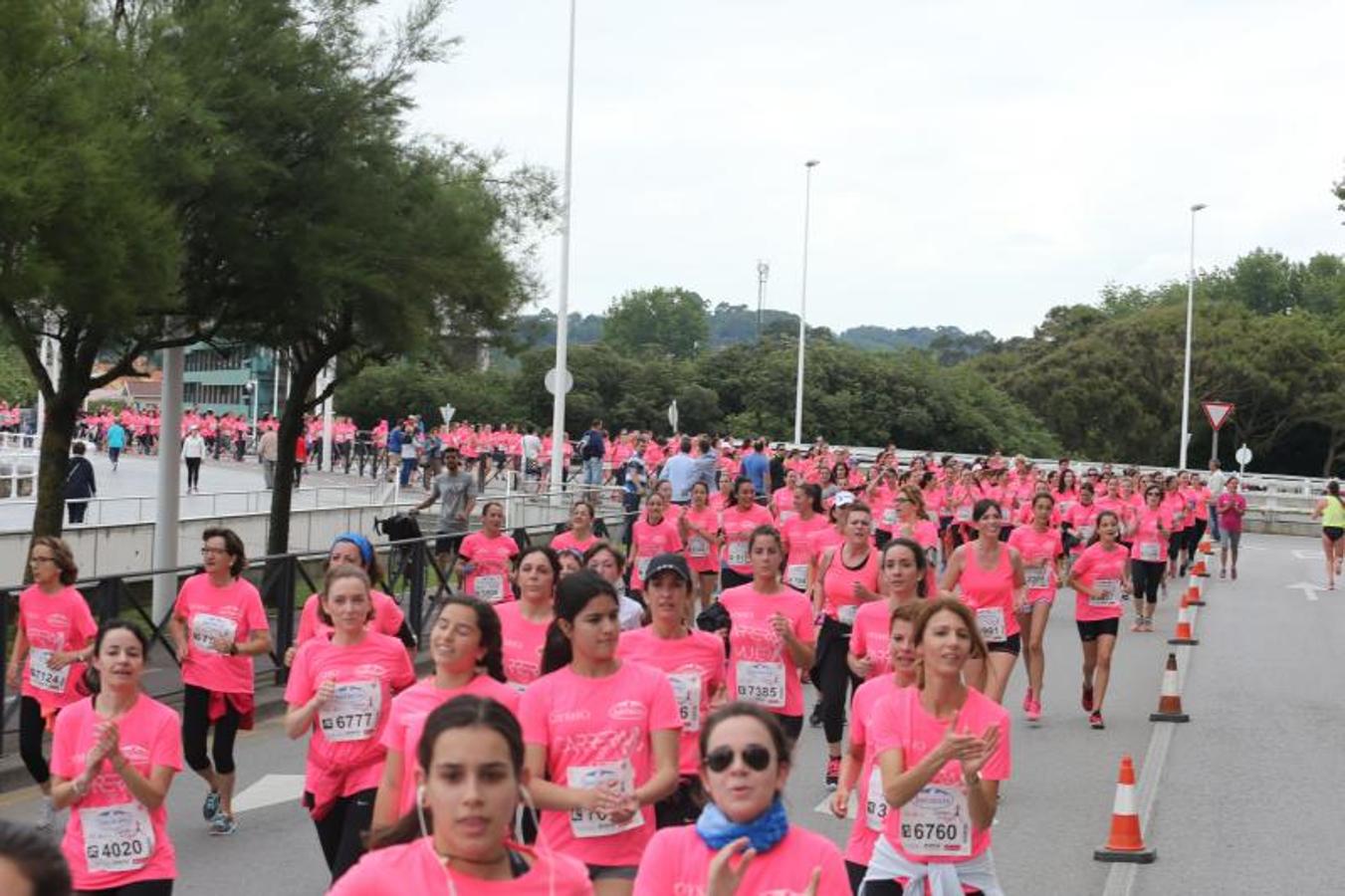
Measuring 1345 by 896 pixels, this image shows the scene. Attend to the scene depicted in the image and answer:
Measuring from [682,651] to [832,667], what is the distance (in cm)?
456

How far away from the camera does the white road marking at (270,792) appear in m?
11.6

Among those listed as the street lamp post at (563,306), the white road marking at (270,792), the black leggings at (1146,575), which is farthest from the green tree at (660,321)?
the white road marking at (270,792)

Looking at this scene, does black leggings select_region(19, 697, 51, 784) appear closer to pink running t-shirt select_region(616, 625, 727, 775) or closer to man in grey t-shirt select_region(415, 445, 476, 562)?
pink running t-shirt select_region(616, 625, 727, 775)

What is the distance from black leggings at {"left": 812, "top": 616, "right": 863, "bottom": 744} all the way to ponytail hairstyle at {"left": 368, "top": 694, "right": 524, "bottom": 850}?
808 centimetres

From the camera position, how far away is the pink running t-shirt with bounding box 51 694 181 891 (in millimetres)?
6414

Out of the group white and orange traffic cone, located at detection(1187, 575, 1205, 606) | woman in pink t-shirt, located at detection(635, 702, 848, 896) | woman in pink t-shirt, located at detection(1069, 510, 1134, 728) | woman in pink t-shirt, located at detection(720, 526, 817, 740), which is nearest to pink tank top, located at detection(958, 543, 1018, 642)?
woman in pink t-shirt, located at detection(1069, 510, 1134, 728)

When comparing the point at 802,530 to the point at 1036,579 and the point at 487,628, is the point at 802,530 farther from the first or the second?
Answer: the point at 487,628

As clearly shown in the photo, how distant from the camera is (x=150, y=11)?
1822 centimetres

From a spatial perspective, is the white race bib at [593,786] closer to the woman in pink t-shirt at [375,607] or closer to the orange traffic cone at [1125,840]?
the woman in pink t-shirt at [375,607]

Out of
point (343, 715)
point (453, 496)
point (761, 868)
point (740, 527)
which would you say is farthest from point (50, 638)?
point (453, 496)

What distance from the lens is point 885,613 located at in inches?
369

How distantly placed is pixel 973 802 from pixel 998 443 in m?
68.7

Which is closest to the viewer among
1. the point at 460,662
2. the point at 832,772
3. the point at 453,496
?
the point at 460,662

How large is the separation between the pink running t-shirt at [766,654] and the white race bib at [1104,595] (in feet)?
19.0
